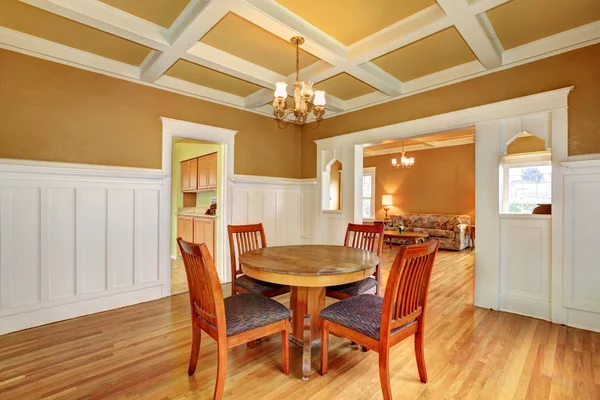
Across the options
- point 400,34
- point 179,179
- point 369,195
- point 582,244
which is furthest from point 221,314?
point 369,195

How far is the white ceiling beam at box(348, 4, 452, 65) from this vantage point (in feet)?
7.72

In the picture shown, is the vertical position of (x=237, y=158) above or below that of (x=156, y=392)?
above

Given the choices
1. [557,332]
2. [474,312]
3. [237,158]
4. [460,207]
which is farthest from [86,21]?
[460,207]

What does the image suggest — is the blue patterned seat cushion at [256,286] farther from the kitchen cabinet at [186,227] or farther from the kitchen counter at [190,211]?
the kitchen counter at [190,211]

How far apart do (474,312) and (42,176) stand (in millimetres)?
4549

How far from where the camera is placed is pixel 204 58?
293 cm

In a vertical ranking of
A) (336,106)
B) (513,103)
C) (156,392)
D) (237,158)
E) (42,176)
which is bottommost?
(156,392)

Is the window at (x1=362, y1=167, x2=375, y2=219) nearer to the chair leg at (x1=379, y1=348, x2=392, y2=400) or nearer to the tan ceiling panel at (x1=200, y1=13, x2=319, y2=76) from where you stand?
the tan ceiling panel at (x1=200, y1=13, x2=319, y2=76)

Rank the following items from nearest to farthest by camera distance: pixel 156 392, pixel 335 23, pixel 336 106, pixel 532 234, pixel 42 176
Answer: pixel 156 392, pixel 335 23, pixel 42 176, pixel 532 234, pixel 336 106

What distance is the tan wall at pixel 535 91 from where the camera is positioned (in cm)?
264

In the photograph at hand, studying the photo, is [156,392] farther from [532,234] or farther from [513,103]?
[513,103]

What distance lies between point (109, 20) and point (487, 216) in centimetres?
406

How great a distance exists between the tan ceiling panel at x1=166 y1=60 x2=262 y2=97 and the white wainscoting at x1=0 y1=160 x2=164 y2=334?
4.11ft

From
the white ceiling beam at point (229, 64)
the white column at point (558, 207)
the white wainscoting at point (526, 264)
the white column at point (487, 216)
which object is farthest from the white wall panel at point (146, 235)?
the white column at point (558, 207)
